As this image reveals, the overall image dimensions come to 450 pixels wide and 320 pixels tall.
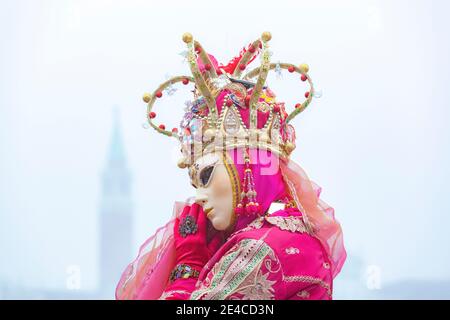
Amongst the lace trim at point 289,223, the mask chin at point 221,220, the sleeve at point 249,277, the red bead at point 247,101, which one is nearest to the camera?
the sleeve at point 249,277

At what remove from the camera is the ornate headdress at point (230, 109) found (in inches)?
172

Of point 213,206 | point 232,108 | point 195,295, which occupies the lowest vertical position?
point 195,295

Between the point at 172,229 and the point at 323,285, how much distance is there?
0.70m

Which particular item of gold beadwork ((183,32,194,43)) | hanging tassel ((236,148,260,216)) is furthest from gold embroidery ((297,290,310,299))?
gold beadwork ((183,32,194,43))

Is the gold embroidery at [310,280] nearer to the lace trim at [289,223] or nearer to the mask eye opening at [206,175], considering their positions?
the lace trim at [289,223]

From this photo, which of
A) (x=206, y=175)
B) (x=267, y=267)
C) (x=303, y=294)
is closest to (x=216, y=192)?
(x=206, y=175)

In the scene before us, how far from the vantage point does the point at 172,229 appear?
15.0 ft

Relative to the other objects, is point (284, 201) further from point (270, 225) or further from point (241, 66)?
point (241, 66)

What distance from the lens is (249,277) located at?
4.07 m

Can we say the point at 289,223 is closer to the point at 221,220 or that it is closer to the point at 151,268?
the point at 221,220

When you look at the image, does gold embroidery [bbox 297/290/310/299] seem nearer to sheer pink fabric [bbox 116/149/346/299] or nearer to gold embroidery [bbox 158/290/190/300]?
sheer pink fabric [bbox 116/149/346/299]

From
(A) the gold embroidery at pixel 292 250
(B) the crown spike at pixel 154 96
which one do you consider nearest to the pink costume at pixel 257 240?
(A) the gold embroidery at pixel 292 250

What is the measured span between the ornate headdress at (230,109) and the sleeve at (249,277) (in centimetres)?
46

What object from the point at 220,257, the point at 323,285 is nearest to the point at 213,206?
the point at 220,257
